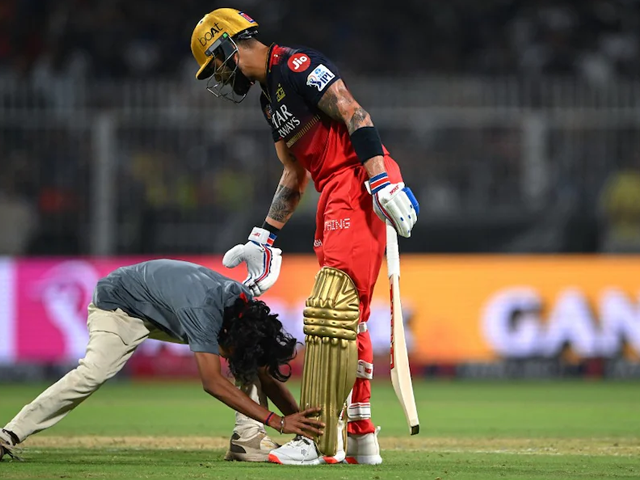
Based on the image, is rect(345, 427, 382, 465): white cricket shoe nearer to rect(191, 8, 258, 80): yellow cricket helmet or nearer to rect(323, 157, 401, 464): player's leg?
rect(323, 157, 401, 464): player's leg

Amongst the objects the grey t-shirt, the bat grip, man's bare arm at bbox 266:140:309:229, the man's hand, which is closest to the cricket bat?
the bat grip

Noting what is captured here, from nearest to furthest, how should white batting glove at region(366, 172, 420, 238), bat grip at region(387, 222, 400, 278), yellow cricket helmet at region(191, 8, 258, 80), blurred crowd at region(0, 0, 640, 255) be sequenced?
1. white batting glove at region(366, 172, 420, 238)
2. bat grip at region(387, 222, 400, 278)
3. yellow cricket helmet at region(191, 8, 258, 80)
4. blurred crowd at region(0, 0, 640, 255)

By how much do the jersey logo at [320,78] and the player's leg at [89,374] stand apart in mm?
1654

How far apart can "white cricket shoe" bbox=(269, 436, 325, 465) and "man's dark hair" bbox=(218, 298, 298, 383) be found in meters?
0.45

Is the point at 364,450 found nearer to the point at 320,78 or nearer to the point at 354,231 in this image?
the point at 354,231

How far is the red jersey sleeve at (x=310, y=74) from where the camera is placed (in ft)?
20.5

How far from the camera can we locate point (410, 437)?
8.47 meters

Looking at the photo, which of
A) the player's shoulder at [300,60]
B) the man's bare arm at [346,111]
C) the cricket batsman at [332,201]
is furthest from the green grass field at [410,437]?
the player's shoulder at [300,60]

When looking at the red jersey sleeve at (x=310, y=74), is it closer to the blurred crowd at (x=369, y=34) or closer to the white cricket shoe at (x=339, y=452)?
the white cricket shoe at (x=339, y=452)

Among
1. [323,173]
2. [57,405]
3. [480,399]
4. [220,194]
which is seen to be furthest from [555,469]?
[220,194]

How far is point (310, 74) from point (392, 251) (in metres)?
1.04

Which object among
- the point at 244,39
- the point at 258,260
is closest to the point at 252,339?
the point at 258,260

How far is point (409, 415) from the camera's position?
6074 millimetres

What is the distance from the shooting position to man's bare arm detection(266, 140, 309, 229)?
23.3ft
